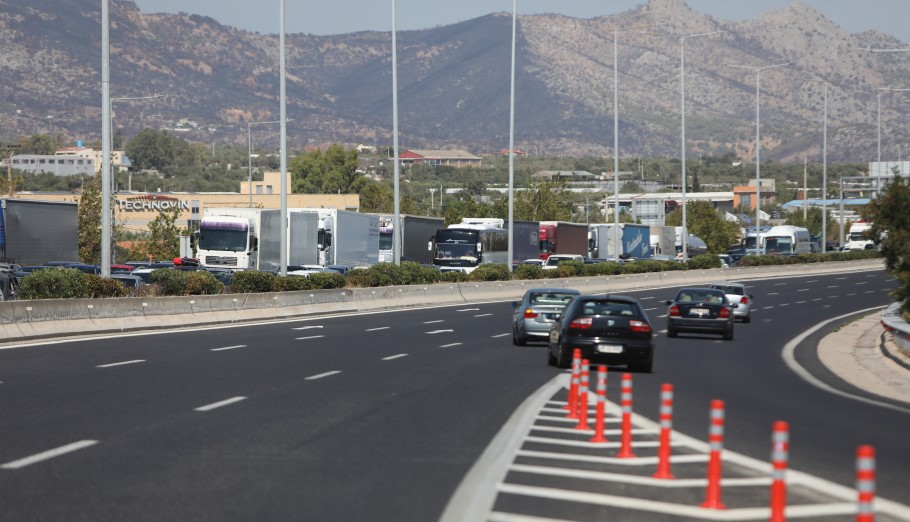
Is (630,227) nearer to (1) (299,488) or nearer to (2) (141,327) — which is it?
(2) (141,327)

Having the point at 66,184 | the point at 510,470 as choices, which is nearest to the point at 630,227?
the point at 510,470

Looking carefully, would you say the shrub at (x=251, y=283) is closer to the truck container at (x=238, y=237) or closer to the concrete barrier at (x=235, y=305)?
the concrete barrier at (x=235, y=305)

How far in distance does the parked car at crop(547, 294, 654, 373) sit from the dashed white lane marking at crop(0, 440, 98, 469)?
496 inches

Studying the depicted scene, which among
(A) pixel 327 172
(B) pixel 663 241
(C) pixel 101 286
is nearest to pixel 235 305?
(C) pixel 101 286

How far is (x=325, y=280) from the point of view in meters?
49.0

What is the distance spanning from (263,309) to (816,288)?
141ft

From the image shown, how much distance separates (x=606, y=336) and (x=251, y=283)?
21.3m

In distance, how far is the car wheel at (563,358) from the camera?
990 inches

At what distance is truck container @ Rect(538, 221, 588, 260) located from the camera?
85125 millimetres

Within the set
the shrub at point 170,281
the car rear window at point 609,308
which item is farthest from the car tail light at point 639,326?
the shrub at point 170,281

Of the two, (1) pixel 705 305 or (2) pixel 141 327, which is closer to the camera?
(2) pixel 141 327

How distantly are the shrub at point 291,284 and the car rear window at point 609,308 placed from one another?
21.1m

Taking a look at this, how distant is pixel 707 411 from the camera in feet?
60.0

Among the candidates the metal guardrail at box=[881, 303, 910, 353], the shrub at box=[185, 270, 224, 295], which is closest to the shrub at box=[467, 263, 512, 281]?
the shrub at box=[185, 270, 224, 295]
